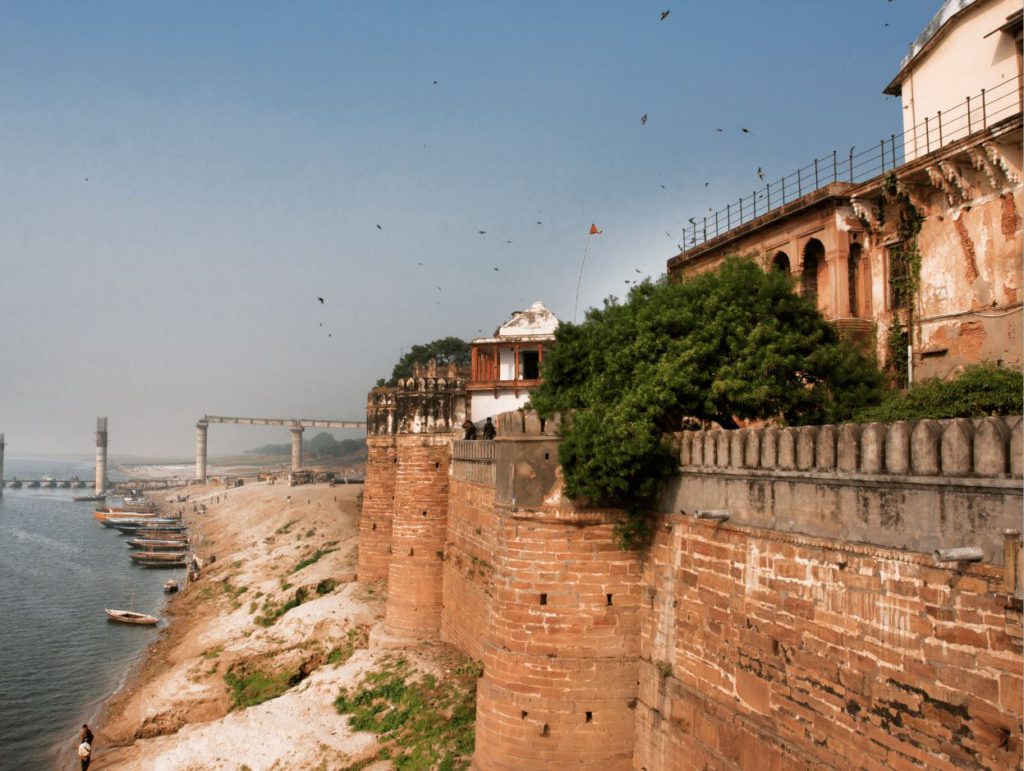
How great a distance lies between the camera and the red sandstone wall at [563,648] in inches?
464

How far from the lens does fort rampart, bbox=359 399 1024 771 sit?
6.73 m

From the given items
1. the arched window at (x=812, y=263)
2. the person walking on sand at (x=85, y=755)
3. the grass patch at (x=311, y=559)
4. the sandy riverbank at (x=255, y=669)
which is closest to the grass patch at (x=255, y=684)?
the sandy riverbank at (x=255, y=669)

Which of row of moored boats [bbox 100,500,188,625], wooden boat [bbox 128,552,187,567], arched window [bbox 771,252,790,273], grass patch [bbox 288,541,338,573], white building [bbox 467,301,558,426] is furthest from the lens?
wooden boat [bbox 128,552,187,567]

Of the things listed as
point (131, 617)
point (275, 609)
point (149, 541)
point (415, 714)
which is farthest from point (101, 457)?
point (415, 714)

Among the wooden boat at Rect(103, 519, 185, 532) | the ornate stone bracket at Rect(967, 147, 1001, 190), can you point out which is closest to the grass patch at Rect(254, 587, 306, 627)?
the ornate stone bracket at Rect(967, 147, 1001, 190)

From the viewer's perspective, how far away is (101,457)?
14150 centimetres

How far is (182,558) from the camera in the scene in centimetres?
6038

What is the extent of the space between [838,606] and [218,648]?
2256 cm

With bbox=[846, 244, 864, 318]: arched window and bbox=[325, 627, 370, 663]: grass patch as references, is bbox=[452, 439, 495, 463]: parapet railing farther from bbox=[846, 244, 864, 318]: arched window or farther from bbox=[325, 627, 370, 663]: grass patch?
bbox=[846, 244, 864, 318]: arched window

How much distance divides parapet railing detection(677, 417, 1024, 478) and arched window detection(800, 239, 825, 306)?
9.59 meters

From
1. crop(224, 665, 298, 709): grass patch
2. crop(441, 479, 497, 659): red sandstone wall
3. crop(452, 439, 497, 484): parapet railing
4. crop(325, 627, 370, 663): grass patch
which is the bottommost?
crop(224, 665, 298, 709): grass patch

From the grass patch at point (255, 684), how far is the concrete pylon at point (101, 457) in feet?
410

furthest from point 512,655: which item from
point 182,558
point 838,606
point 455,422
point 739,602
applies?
point 182,558

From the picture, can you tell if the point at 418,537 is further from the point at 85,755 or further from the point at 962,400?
the point at 962,400
